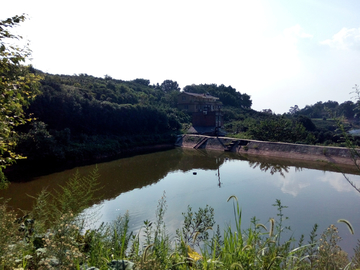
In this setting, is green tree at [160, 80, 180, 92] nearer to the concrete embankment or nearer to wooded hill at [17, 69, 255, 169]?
wooded hill at [17, 69, 255, 169]

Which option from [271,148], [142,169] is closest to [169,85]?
[271,148]

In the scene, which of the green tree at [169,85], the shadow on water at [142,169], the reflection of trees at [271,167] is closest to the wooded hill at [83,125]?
the shadow on water at [142,169]

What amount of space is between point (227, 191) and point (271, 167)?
5976 mm

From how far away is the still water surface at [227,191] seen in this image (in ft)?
23.4

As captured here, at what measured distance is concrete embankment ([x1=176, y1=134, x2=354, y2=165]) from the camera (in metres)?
14.8

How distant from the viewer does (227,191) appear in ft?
32.0

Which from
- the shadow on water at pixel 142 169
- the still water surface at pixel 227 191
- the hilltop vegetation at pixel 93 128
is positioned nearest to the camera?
the still water surface at pixel 227 191

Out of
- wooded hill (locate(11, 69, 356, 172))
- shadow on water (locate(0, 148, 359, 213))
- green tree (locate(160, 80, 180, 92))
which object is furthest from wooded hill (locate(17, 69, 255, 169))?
green tree (locate(160, 80, 180, 92))

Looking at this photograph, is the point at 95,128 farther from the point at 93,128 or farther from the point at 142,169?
the point at 142,169

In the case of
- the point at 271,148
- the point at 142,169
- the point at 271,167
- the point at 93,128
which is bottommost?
the point at 142,169

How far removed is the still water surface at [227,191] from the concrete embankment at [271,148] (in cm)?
101

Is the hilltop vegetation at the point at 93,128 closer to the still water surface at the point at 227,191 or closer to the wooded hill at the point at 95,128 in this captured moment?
the wooded hill at the point at 95,128

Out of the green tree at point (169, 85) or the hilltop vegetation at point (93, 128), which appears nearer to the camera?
the hilltop vegetation at point (93, 128)

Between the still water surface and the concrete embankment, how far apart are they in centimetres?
101
